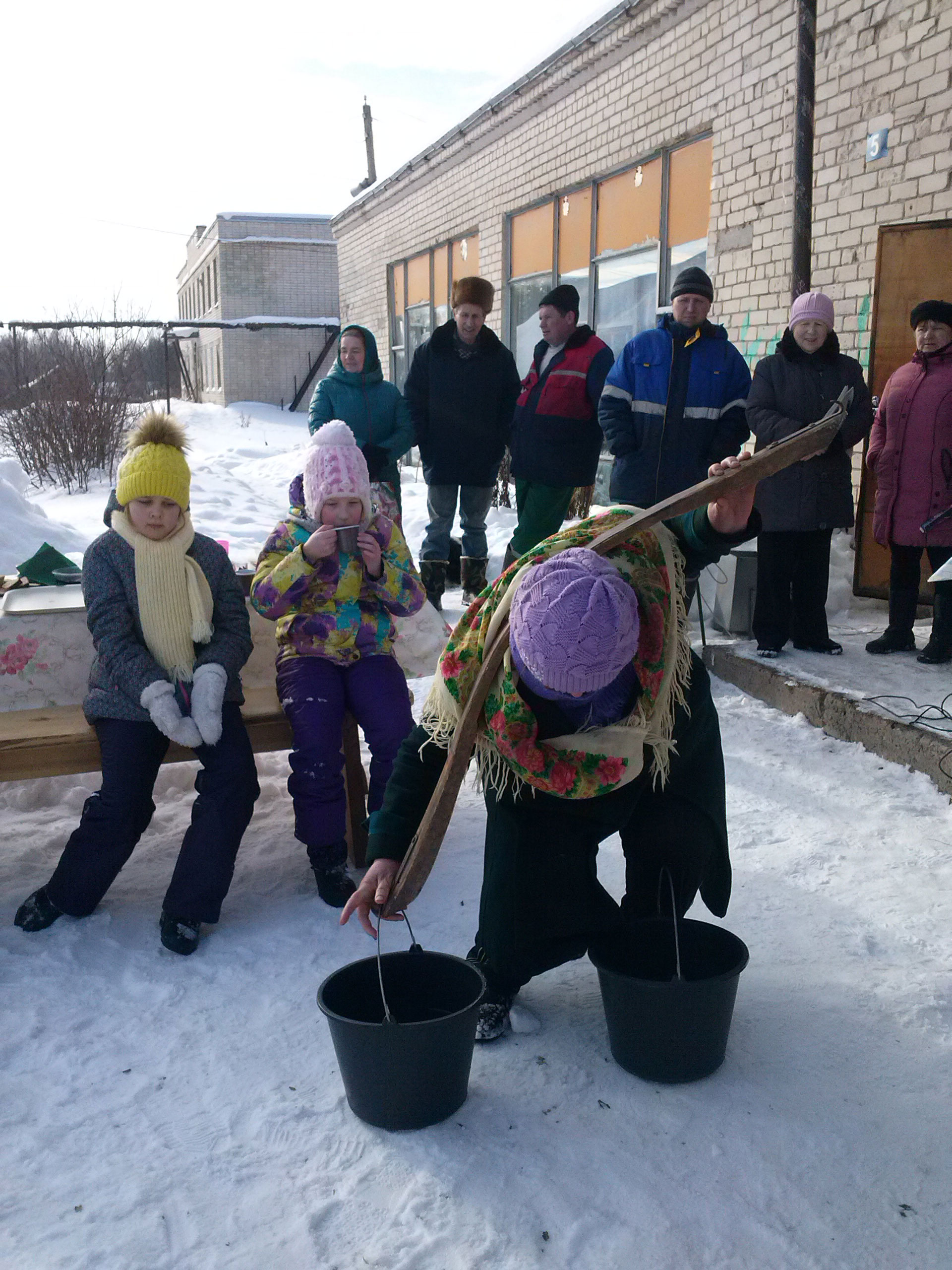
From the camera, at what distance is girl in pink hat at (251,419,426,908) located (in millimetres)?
3334

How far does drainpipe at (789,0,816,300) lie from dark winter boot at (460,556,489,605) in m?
2.64

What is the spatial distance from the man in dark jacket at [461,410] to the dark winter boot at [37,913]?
3.78 metres

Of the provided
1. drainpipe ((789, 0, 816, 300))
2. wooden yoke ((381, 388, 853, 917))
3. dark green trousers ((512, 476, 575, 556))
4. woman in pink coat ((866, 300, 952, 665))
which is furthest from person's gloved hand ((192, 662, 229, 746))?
drainpipe ((789, 0, 816, 300))

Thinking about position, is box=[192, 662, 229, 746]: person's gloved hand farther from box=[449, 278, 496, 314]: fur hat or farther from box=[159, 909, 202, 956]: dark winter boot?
box=[449, 278, 496, 314]: fur hat

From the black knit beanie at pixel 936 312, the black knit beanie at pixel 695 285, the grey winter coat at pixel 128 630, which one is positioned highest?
the black knit beanie at pixel 695 285

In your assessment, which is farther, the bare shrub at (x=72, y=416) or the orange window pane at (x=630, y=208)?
the bare shrub at (x=72, y=416)

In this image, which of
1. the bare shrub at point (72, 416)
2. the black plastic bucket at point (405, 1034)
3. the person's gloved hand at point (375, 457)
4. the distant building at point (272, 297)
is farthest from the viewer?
the distant building at point (272, 297)

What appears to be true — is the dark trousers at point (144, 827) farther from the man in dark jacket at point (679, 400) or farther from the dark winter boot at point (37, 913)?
the man in dark jacket at point (679, 400)

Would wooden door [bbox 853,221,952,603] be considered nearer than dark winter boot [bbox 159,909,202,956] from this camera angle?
No

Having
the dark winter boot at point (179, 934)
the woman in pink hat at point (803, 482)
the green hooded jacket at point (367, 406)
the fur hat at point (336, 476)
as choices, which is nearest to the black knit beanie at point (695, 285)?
the woman in pink hat at point (803, 482)

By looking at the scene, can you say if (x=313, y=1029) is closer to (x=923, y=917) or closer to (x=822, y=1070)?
(x=822, y=1070)

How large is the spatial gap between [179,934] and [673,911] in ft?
4.71

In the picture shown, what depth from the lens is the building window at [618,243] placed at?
809 cm

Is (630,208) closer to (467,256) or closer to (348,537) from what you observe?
(467,256)
